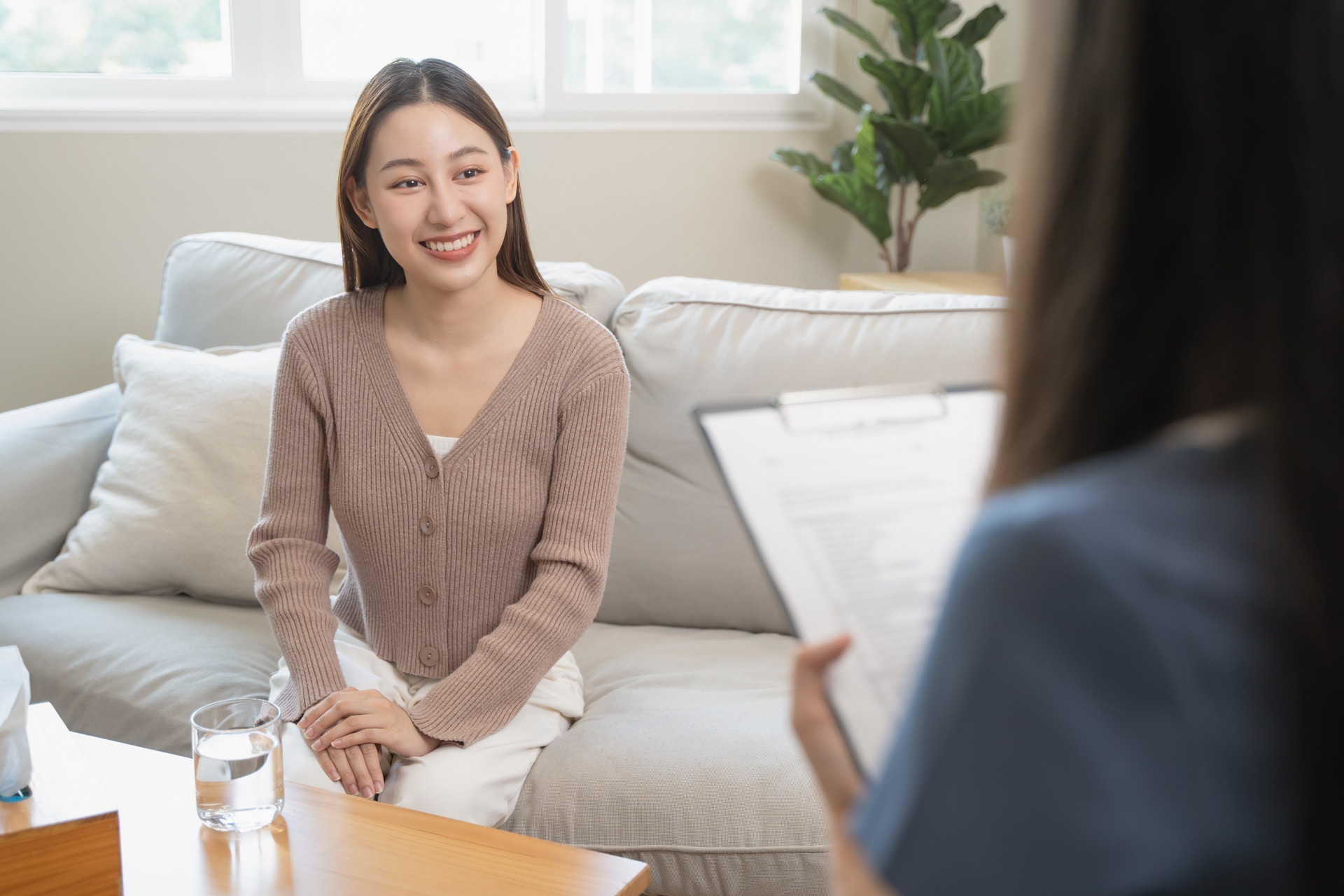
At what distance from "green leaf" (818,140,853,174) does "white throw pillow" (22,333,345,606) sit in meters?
1.80

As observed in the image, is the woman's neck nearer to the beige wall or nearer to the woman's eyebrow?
the woman's eyebrow

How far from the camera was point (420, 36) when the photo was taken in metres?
3.19

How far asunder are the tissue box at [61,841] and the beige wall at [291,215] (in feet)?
7.33

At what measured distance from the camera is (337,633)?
1.64m

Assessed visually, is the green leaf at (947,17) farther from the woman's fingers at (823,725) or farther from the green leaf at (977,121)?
the woman's fingers at (823,725)

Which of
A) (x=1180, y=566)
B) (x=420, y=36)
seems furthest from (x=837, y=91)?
(x=1180, y=566)

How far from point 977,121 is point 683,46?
0.89 m

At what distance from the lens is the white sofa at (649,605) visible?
4.71 feet

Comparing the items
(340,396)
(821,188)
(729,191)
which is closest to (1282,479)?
(340,396)

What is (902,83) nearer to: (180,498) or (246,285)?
(246,285)

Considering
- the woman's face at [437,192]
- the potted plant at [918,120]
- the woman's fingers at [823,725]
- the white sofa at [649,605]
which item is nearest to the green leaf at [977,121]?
the potted plant at [918,120]

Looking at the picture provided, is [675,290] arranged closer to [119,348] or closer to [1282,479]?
[119,348]

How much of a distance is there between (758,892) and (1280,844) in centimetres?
113

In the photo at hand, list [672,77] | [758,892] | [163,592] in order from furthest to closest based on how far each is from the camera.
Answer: [672,77], [163,592], [758,892]
